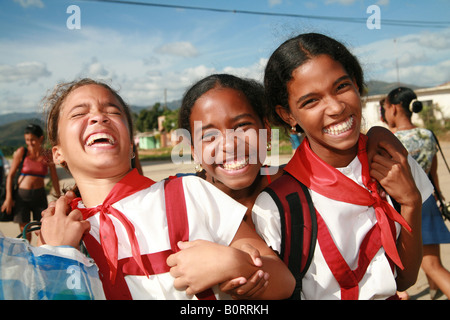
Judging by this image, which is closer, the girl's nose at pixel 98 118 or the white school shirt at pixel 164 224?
the white school shirt at pixel 164 224

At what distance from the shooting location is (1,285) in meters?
1.02

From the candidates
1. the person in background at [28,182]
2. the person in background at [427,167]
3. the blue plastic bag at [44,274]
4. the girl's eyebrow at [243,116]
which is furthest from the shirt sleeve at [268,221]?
the person in background at [28,182]

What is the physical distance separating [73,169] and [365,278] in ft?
4.32

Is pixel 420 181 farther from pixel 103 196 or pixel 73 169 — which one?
pixel 73 169

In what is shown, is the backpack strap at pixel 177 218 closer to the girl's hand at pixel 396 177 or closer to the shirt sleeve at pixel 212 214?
the shirt sleeve at pixel 212 214

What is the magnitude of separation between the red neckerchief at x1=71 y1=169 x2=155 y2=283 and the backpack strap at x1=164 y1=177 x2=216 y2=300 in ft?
0.44

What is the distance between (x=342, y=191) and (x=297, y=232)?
0.88ft

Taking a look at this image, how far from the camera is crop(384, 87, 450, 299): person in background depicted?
299 centimetres

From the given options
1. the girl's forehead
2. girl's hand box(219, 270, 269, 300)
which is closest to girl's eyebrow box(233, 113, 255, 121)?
the girl's forehead

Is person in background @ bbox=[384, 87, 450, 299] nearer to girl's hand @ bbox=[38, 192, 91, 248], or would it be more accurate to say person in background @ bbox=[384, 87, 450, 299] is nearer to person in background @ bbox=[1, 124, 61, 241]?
girl's hand @ bbox=[38, 192, 91, 248]

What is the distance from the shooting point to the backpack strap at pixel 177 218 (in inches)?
52.2

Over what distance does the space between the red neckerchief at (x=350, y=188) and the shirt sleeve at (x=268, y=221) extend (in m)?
0.18

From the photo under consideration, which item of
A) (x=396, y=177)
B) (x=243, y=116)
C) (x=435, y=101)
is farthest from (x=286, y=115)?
(x=435, y=101)
